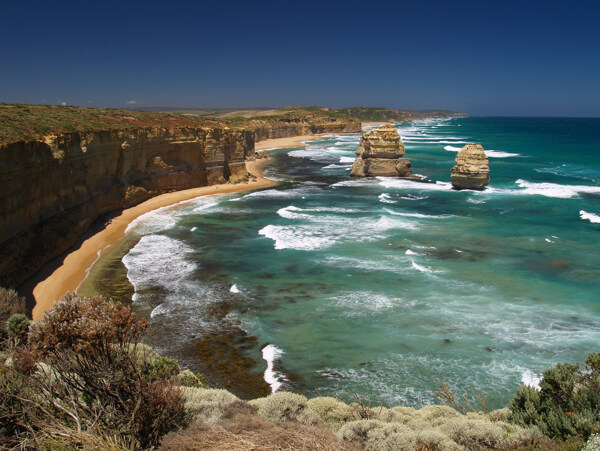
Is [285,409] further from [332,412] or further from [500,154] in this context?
[500,154]

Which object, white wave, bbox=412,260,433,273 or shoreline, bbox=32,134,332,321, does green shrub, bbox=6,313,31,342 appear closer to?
shoreline, bbox=32,134,332,321

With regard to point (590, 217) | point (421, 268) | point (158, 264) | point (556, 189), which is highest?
point (556, 189)

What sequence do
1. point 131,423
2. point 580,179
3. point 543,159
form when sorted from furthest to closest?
point 543,159
point 580,179
point 131,423

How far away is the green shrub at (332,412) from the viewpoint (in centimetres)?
913

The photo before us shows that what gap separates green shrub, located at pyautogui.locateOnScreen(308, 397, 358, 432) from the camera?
9.13 metres

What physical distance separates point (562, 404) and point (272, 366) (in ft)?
25.4

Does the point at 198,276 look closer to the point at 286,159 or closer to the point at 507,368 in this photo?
the point at 507,368

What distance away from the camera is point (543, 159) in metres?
63.3

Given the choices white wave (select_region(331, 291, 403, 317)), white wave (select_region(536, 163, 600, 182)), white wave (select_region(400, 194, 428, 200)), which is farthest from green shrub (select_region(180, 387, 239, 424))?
white wave (select_region(536, 163, 600, 182))

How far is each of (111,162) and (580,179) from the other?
145ft

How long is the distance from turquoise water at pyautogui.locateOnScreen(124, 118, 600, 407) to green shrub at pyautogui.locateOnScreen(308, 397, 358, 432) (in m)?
2.48

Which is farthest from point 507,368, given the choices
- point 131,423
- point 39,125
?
point 39,125

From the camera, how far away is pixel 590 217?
97.9 ft

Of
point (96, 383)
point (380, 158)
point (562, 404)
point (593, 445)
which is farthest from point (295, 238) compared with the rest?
point (380, 158)
